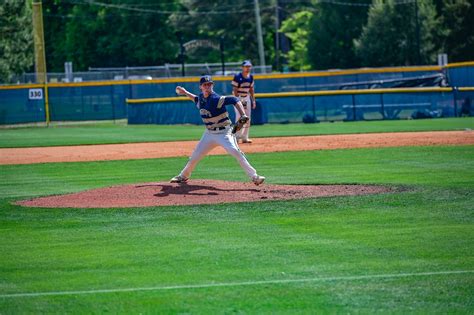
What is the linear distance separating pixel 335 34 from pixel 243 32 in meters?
13.8

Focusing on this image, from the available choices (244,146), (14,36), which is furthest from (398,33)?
(244,146)

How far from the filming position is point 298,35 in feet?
243

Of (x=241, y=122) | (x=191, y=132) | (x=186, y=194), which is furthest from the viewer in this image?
(x=191, y=132)

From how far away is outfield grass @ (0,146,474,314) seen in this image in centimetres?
805

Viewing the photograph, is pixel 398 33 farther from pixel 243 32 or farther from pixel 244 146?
pixel 244 146

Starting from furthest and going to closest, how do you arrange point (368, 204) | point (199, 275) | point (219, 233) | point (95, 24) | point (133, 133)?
point (95, 24) < point (133, 133) < point (368, 204) < point (219, 233) < point (199, 275)

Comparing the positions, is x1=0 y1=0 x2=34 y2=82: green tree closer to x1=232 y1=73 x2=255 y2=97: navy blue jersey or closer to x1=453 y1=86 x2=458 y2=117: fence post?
x1=453 y1=86 x2=458 y2=117: fence post

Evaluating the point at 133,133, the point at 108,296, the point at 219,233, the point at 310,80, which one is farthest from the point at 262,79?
the point at 108,296

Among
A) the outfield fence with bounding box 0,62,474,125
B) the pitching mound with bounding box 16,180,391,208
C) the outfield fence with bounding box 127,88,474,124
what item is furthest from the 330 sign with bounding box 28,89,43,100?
A: the pitching mound with bounding box 16,180,391,208

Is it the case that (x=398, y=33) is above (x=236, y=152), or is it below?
above

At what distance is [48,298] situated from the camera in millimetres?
8281

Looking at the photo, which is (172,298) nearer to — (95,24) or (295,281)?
(295,281)

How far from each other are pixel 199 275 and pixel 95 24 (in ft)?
236

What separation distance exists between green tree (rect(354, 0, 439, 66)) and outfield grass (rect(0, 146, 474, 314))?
147 ft
